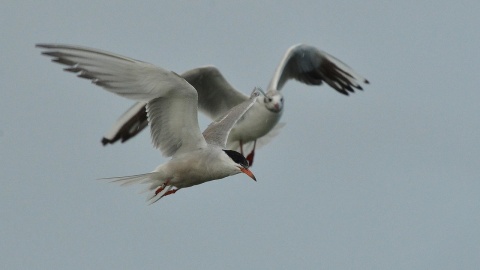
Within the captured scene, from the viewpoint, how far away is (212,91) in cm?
1368

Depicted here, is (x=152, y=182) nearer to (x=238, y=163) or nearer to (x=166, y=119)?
(x=166, y=119)

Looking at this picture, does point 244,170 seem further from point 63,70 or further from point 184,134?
point 63,70

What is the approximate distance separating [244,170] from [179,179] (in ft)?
2.47

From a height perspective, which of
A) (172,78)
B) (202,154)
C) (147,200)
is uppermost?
(172,78)

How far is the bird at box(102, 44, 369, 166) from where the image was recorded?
13094 millimetres

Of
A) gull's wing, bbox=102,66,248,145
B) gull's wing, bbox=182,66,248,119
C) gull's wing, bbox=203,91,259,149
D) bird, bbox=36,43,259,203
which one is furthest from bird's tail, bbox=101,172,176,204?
gull's wing, bbox=182,66,248,119

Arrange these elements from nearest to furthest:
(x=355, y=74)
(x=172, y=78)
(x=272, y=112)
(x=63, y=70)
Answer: (x=63, y=70)
(x=172, y=78)
(x=272, y=112)
(x=355, y=74)

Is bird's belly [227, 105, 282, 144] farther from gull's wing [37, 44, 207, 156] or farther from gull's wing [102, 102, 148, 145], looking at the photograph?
gull's wing [37, 44, 207, 156]

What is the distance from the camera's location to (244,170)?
29.8 ft

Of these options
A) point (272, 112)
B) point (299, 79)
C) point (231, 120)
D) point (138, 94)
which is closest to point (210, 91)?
point (272, 112)

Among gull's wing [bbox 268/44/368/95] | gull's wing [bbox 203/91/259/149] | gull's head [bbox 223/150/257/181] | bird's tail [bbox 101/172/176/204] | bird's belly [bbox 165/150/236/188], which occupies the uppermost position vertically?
gull's wing [bbox 268/44/368/95]

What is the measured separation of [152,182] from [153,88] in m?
1.02

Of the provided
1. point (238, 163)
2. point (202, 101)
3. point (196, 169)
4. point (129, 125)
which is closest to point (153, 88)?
point (196, 169)

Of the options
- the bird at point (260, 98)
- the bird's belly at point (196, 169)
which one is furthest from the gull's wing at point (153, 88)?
Result: the bird at point (260, 98)
